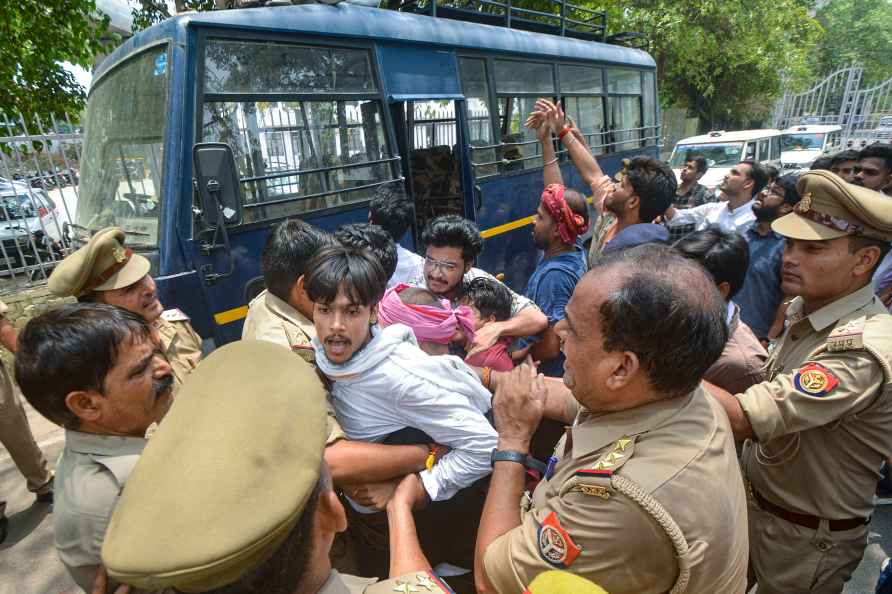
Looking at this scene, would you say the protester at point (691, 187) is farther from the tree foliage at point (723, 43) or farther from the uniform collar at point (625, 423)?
the tree foliage at point (723, 43)

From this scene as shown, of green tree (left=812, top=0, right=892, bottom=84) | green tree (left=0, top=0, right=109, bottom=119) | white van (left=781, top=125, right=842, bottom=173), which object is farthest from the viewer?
green tree (left=812, top=0, right=892, bottom=84)

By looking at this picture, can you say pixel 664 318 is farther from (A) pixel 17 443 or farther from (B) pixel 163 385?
(A) pixel 17 443

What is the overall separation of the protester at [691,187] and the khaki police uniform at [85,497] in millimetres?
6553

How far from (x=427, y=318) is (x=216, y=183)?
1486mm

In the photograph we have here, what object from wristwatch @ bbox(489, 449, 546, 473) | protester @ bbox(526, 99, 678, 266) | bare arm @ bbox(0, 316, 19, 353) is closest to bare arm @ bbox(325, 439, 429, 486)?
wristwatch @ bbox(489, 449, 546, 473)

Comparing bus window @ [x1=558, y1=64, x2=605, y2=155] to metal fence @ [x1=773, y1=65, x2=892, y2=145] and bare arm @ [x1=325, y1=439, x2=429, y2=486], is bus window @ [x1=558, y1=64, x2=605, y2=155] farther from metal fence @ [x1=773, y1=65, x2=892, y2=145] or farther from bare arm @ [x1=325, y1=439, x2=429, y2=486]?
metal fence @ [x1=773, y1=65, x2=892, y2=145]

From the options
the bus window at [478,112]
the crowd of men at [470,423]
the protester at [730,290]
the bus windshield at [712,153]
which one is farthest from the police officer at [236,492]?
the bus windshield at [712,153]

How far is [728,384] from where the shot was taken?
1786 mm

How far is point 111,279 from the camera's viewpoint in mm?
2061

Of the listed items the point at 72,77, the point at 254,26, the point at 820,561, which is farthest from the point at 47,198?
the point at 820,561

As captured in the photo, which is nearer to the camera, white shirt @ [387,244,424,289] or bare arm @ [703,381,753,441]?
bare arm @ [703,381,753,441]

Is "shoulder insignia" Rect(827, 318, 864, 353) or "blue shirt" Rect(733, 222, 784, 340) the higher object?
"shoulder insignia" Rect(827, 318, 864, 353)

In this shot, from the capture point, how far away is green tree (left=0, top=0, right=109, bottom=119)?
17.3ft

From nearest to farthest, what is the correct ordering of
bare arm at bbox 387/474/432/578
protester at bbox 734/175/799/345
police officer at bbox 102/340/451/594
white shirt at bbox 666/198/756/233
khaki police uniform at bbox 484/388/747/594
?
police officer at bbox 102/340/451/594 < khaki police uniform at bbox 484/388/747/594 < bare arm at bbox 387/474/432/578 < protester at bbox 734/175/799/345 < white shirt at bbox 666/198/756/233
